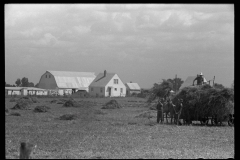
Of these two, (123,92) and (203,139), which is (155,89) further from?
(123,92)

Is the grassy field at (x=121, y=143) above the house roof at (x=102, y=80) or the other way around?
the other way around

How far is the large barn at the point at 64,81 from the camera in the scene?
3661 inches

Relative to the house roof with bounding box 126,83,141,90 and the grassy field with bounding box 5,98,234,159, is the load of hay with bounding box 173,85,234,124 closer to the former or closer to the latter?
the grassy field with bounding box 5,98,234,159

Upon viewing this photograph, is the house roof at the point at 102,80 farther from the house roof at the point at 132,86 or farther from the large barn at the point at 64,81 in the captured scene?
the house roof at the point at 132,86

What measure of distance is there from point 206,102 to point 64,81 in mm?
70358

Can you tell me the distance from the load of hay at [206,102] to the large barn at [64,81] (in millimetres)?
66675

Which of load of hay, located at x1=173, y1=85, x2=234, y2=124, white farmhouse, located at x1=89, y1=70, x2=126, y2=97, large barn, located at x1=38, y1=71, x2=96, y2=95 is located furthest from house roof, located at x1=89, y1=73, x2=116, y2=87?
load of hay, located at x1=173, y1=85, x2=234, y2=124

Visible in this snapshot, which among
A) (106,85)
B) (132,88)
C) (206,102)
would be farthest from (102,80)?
(206,102)

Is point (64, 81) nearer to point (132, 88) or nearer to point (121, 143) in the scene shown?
point (132, 88)

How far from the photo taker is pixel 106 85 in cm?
8950

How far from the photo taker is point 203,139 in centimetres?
1805

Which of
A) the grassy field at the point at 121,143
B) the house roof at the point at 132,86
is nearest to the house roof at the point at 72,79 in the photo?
the house roof at the point at 132,86

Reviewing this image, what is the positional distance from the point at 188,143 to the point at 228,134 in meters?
4.93
